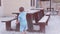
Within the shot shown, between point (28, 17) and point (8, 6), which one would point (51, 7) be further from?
point (28, 17)

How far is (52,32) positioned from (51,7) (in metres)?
11.7

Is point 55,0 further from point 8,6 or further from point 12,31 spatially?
→ point 12,31

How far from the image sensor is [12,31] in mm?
7191

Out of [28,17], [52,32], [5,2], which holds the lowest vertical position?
[52,32]

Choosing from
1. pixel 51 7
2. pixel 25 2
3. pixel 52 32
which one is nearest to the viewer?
pixel 52 32

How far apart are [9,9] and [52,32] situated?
6.31 meters

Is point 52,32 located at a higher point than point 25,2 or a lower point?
lower

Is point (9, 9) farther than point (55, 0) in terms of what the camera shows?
No

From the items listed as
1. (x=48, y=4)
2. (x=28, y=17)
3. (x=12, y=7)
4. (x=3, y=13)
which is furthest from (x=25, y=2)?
(x=48, y=4)

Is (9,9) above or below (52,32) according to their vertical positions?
above

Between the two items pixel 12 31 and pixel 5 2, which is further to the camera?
pixel 5 2

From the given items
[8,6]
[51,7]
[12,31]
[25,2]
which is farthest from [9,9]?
[51,7]

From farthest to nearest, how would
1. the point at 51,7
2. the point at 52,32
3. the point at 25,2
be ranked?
the point at 51,7, the point at 25,2, the point at 52,32

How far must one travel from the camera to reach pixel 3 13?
1277 cm
